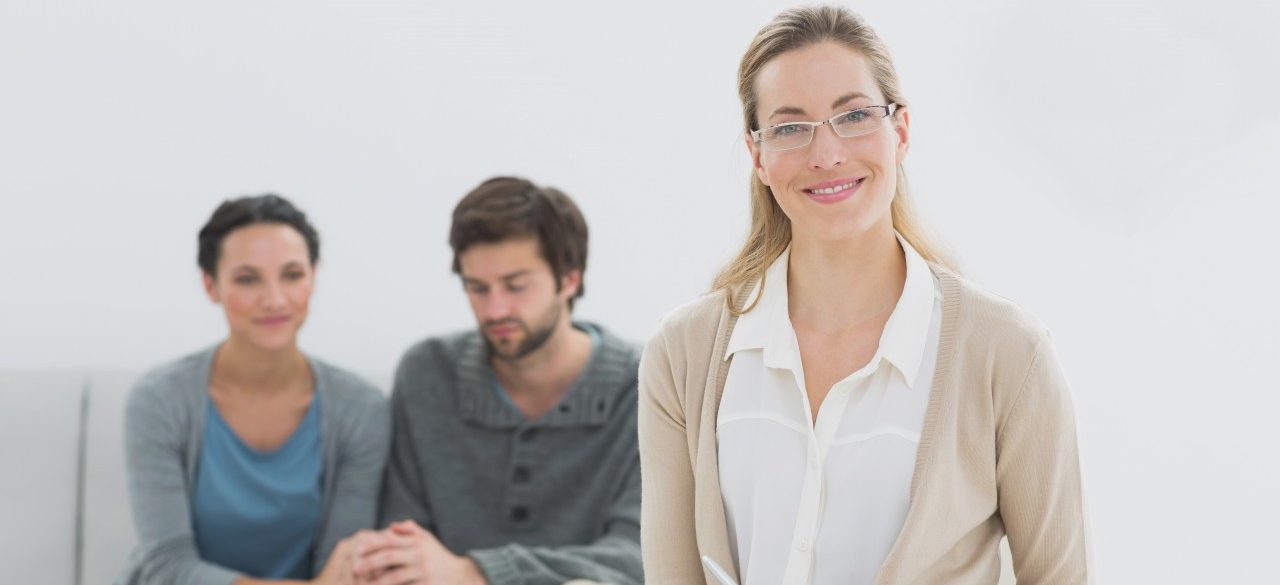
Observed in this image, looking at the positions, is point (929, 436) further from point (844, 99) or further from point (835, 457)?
point (844, 99)

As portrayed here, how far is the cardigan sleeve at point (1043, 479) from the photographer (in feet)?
4.23

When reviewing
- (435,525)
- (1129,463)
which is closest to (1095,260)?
(1129,463)

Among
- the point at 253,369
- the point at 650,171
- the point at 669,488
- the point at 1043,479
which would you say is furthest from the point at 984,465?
the point at 650,171

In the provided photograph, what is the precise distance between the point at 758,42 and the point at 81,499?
1.89m

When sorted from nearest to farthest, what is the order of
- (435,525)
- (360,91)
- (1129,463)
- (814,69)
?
1. (814,69)
2. (435,525)
3. (1129,463)
4. (360,91)

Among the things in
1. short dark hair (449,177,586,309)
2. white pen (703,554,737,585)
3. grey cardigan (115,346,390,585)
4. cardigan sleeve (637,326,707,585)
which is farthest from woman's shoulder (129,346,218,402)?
white pen (703,554,737,585)

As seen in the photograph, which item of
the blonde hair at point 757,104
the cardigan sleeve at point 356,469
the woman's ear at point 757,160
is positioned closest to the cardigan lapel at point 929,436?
the blonde hair at point 757,104

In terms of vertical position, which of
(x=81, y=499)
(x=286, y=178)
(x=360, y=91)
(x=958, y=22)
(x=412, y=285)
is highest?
(x=958, y=22)

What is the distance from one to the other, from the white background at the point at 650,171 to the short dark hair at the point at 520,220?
48 centimetres

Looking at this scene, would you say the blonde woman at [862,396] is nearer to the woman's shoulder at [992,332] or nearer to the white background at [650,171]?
the woman's shoulder at [992,332]

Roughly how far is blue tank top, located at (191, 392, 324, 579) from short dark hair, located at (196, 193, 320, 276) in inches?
11.1

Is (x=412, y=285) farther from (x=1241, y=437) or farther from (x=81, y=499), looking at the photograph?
(x=1241, y=437)

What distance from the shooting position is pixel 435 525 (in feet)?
8.27

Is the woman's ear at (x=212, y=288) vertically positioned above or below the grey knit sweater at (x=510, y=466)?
above
